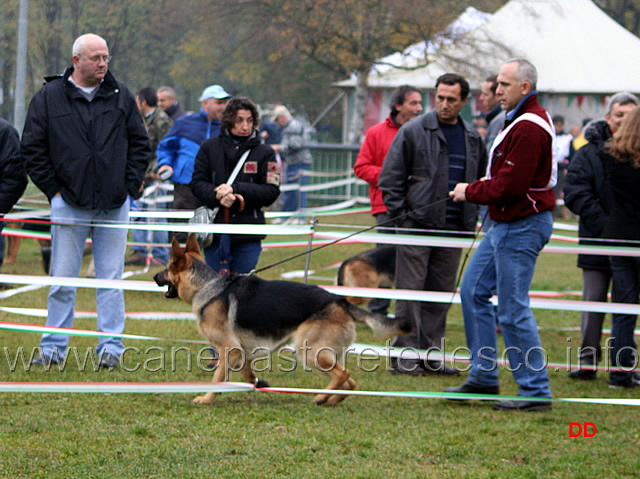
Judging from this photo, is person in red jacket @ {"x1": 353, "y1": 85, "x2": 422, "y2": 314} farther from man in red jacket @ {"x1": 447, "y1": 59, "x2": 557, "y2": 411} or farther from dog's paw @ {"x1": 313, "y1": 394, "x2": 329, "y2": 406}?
dog's paw @ {"x1": 313, "y1": 394, "x2": 329, "y2": 406}

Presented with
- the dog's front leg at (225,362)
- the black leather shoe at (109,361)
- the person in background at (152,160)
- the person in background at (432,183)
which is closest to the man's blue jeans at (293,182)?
the person in background at (152,160)

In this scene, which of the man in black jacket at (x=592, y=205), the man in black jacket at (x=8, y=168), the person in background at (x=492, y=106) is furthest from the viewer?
the person in background at (x=492, y=106)

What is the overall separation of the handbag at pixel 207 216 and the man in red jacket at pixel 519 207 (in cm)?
172

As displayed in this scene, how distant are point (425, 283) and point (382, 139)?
1.54m

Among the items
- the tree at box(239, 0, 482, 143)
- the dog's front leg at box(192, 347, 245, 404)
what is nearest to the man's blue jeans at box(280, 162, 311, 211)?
the tree at box(239, 0, 482, 143)

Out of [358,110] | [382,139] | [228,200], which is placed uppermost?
[358,110]

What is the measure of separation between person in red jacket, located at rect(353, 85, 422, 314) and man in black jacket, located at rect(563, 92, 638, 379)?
4.98 ft

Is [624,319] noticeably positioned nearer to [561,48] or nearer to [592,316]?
[592,316]

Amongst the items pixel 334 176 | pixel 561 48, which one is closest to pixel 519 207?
pixel 334 176

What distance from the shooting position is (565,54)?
24453mm

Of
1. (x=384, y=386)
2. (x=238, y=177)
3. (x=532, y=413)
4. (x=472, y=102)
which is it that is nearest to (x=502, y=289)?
(x=532, y=413)

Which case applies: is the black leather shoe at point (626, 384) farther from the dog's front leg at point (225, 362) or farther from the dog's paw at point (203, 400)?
the dog's paw at point (203, 400)

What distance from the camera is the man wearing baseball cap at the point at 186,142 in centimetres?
716

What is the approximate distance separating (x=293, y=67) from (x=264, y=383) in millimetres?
24588
